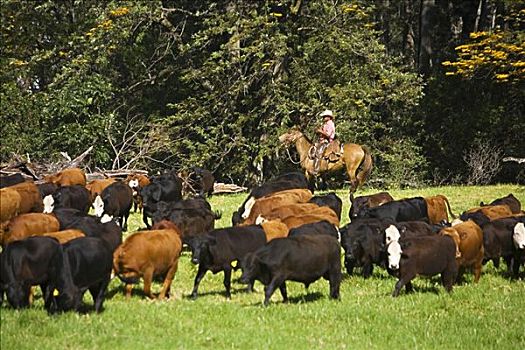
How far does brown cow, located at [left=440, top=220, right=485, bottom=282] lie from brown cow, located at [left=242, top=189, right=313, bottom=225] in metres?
3.82

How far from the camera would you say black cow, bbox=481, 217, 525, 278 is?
46.1ft

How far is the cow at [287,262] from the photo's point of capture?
11.4 metres

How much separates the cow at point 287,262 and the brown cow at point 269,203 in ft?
12.1

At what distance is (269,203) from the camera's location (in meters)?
16.5

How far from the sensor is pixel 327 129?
24.5 metres

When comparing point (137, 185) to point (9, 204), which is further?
point (137, 185)

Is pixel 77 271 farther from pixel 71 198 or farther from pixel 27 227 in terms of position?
pixel 71 198

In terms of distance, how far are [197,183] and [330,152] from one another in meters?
3.95

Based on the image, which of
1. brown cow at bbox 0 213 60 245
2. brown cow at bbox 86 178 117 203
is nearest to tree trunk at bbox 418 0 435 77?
brown cow at bbox 86 178 117 203

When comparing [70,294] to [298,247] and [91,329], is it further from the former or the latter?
[298,247]

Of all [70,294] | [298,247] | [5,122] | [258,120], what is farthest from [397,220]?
[5,122]

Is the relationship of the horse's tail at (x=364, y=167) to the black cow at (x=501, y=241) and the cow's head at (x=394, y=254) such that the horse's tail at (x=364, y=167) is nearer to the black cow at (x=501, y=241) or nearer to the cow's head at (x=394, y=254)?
the black cow at (x=501, y=241)

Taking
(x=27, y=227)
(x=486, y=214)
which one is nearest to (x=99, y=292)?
(x=27, y=227)

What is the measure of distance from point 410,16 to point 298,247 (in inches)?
1367
